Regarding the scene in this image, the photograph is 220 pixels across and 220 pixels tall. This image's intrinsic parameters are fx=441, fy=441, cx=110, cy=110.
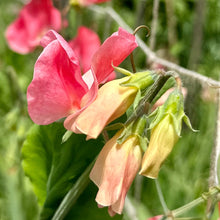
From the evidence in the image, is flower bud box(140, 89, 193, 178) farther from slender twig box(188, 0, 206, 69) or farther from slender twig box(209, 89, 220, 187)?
slender twig box(188, 0, 206, 69)

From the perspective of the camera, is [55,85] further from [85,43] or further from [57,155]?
[85,43]

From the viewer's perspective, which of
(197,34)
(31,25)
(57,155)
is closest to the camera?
(57,155)

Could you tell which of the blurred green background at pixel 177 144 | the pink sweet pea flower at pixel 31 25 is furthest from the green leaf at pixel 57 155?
the pink sweet pea flower at pixel 31 25

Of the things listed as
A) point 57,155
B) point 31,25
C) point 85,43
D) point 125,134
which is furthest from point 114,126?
point 31,25

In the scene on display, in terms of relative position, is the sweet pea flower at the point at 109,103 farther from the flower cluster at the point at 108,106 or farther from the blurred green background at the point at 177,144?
the blurred green background at the point at 177,144

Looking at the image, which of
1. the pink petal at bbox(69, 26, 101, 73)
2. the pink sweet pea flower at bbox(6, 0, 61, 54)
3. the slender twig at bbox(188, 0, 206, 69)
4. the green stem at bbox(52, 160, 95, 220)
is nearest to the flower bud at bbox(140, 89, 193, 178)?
the green stem at bbox(52, 160, 95, 220)

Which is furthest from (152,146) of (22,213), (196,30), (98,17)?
(98,17)
